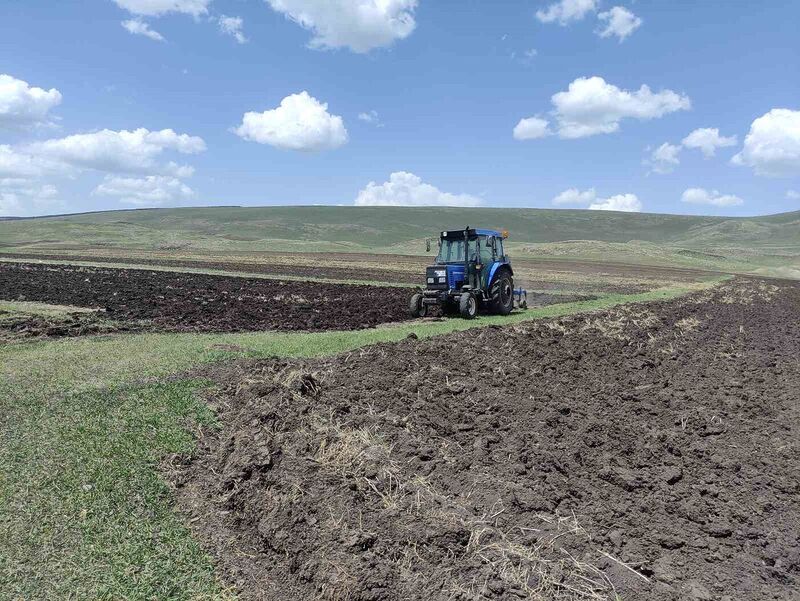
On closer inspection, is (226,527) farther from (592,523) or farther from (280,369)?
(280,369)

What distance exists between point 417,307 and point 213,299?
8005 mm

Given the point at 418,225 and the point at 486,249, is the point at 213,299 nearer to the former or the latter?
the point at 486,249

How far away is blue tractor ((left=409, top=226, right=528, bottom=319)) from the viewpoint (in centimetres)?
1789

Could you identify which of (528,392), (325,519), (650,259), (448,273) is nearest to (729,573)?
(325,519)

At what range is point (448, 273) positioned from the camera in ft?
58.7

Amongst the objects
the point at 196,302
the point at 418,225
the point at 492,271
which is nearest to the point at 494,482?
the point at 492,271

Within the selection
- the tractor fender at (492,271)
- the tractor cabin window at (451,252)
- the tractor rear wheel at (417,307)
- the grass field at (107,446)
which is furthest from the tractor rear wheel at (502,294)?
the tractor rear wheel at (417,307)

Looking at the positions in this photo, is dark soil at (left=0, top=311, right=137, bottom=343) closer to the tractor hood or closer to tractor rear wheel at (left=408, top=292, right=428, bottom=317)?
tractor rear wheel at (left=408, top=292, right=428, bottom=317)

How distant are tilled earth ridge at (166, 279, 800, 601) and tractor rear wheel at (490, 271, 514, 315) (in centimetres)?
794

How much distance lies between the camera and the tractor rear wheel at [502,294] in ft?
61.4

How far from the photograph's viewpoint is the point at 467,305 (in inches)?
691

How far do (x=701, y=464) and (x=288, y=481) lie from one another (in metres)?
4.54

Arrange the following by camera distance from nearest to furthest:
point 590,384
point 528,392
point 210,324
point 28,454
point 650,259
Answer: point 28,454
point 528,392
point 590,384
point 210,324
point 650,259

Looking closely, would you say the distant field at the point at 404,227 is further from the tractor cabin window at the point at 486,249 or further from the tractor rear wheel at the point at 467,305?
the tractor rear wheel at the point at 467,305
